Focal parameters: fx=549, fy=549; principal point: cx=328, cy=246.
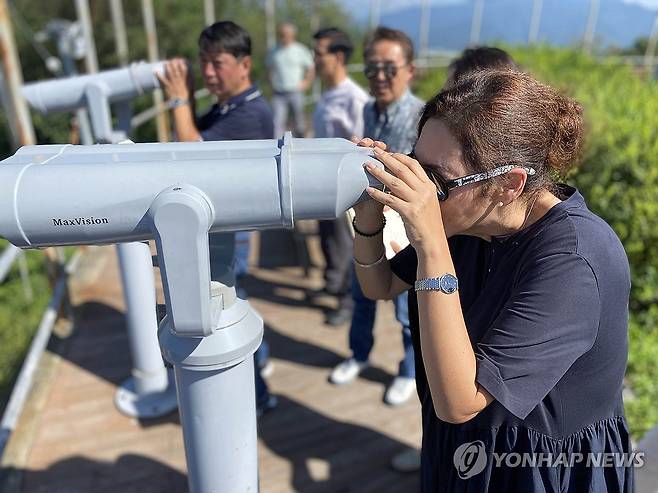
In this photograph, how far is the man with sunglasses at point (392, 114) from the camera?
8.57 ft

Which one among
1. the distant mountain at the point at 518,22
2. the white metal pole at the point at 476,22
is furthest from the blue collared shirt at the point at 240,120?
the white metal pole at the point at 476,22

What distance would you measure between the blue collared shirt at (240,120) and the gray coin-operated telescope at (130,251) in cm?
31

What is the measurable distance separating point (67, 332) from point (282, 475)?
1.82 m

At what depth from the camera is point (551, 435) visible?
1.23m

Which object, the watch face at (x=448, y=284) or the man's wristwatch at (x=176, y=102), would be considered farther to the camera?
the man's wristwatch at (x=176, y=102)

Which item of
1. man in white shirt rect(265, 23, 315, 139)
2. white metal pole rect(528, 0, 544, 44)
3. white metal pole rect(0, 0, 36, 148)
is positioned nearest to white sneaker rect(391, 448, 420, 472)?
white metal pole rect(0, 0, 36, 148)

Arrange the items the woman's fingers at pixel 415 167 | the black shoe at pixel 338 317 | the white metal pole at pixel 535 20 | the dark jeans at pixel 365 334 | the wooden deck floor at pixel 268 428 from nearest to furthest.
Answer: the woman's fingers at pixel 415 167
the wooden deck floor at pixel 268 428
the dark jeans at pixel 365 334
the black shoe at pixel 338 317
the white metal pole at pixel 535 20

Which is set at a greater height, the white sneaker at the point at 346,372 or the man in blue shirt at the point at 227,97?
the man in blue shirt at the point at 227,97

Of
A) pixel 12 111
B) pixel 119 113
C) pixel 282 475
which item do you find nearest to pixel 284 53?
pixel 12 111

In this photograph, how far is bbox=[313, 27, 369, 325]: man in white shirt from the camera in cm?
327

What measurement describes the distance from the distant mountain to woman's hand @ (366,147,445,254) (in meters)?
10.6

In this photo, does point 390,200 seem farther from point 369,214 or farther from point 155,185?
point 155,185

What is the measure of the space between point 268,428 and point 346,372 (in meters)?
0.55

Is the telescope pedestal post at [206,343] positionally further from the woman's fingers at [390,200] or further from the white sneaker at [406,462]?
the white sneaker at [406,462]
